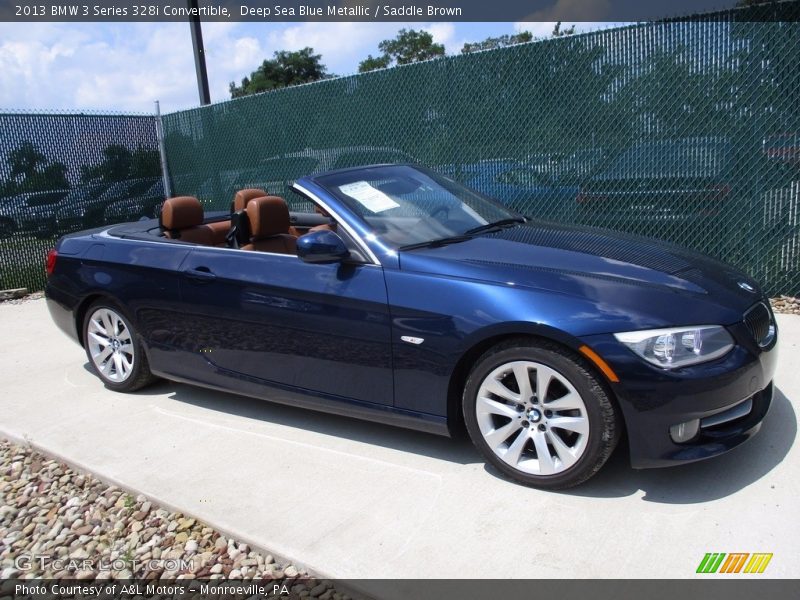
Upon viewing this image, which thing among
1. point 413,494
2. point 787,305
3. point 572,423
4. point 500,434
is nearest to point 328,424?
point 413,494

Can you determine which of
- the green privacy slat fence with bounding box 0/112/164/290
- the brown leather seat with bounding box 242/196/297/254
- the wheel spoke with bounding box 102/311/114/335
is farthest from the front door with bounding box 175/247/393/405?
the green privacy slat fence with bounding box 0/112/164/290

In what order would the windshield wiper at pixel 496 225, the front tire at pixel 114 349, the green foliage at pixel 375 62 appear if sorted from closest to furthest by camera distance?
the windshield wiper at pixel 496 225 < the front tire at pixel 114 349 < the green foliage at pixel 375 62

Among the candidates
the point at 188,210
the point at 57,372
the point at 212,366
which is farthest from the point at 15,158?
the point at 212,366

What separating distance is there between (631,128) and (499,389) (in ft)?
13.7

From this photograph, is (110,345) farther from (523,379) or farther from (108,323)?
(523,379)

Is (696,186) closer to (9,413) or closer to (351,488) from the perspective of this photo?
(351,488)

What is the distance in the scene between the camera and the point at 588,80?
661 centimetres

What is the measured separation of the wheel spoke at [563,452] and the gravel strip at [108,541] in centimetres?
112

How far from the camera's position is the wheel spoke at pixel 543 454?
3.14 m

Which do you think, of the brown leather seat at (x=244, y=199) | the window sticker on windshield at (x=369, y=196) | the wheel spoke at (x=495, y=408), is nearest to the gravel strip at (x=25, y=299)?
the brown leather seat at (x=244, y=199)

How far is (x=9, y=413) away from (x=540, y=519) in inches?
144

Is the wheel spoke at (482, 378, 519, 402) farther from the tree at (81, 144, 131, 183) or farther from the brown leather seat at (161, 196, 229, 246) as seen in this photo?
the tree at (81, 144, 131, 183)

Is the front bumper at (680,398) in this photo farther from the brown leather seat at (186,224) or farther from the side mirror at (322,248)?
the brown leather seat at (186,224)

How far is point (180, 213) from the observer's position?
492 cm
